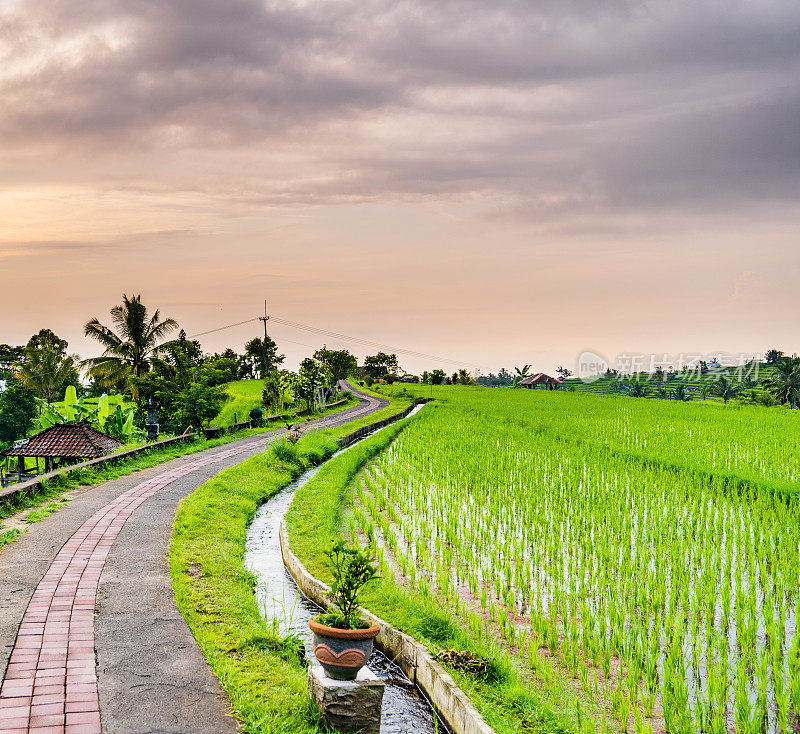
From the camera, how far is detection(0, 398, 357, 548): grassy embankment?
10.4m

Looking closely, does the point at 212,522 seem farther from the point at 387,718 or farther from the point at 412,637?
the point at 387,718

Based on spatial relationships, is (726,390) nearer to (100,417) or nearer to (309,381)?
(309,381)

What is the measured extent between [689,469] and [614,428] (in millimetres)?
9231

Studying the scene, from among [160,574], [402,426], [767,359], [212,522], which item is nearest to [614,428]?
[402,426]

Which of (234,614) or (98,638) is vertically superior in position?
(98,638)

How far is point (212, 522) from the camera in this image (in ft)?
36.0

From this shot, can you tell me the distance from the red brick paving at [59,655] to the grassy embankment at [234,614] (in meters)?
0.92

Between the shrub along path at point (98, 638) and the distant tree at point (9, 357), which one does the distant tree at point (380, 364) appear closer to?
the distant tree at point (9, 357)

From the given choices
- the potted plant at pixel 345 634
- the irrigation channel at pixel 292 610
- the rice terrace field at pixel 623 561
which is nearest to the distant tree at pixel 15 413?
the rice terrace field at pixel 623 561

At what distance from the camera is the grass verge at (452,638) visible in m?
5.10

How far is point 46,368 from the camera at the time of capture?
55594 mm

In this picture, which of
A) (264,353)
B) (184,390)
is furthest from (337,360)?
(184,390)

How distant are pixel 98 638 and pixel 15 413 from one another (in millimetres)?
35956

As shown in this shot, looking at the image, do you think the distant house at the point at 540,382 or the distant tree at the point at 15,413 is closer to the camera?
the distant tree at the point at 15,413
